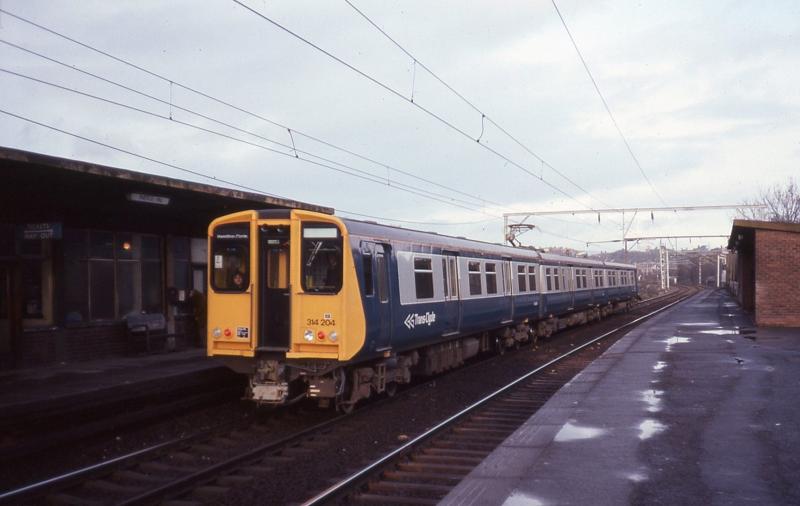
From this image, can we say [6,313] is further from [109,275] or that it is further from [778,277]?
[778,277]

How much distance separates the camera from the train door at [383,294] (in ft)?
35.2

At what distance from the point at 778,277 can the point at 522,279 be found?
29.9 ft

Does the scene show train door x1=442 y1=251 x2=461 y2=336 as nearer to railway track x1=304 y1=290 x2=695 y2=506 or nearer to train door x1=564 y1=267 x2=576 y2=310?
railway track x1=304 y1=290 x2=695 y2=506

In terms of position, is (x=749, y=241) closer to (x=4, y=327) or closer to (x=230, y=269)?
(x=230, y=269)

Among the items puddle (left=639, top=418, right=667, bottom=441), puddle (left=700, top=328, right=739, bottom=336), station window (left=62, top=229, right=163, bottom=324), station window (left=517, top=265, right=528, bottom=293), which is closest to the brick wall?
puddle (left=700, top=328, right=739, bottom=336)

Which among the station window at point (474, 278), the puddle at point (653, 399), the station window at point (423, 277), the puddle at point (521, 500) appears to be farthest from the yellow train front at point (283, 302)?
the station window at point (474, 278)

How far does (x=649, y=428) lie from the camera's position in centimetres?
897

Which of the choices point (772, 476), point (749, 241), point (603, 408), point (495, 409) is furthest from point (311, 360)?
point (749, 241)

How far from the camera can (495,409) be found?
36.4 feet

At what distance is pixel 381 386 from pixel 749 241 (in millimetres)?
21199

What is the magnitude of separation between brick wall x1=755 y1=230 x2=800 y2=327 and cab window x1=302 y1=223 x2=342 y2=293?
57.6ft

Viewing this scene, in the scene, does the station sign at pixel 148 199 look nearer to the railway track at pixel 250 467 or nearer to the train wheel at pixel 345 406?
the railway track at pixel 250 467

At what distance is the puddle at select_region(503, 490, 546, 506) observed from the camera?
6.14 meters

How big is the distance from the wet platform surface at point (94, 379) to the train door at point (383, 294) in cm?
420
